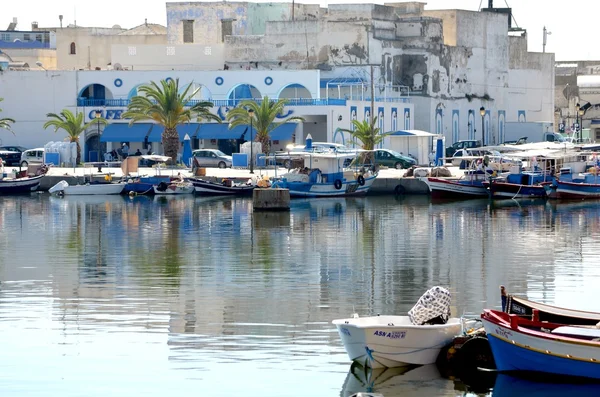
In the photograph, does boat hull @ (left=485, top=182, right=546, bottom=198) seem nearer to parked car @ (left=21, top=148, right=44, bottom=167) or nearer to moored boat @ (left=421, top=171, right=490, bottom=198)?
moored boat @ (left=421, top=171, right=490, bottom=198)

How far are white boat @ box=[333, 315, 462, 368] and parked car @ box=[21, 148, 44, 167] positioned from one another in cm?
5201

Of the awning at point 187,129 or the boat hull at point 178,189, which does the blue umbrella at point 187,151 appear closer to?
the awning at point 187,129

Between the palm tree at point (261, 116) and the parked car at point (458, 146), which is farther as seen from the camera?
the parked car at point (458, 146)

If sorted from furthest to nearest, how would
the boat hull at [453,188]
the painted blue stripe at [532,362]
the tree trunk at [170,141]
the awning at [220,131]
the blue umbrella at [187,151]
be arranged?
the awning at [220,131]
the tree trunk at [170,141]
the blue umbrella at [187,151]
the boat hull at [453,188]
the painted blue stripe at [532,362]

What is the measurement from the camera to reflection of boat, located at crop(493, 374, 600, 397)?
67.3ft

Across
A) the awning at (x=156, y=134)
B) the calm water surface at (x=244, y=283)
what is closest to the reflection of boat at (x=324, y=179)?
the calm water surface at (x=244, y=283)

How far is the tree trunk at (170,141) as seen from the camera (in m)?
69.2

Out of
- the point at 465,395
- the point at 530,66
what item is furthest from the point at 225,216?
the point at 530,66

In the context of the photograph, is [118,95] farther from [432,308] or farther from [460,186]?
[432,308]

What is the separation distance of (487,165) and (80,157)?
24.9m

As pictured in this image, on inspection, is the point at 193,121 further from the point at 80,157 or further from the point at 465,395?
the point at 465,395

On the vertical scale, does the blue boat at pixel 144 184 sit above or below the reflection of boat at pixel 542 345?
above

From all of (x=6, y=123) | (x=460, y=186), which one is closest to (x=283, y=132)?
(x=6, y=123)

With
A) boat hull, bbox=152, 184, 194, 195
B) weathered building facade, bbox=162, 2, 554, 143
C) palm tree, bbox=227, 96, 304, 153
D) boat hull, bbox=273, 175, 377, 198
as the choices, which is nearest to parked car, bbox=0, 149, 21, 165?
palm tree, bbox=227, 96, 304, 153
